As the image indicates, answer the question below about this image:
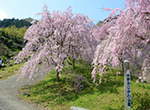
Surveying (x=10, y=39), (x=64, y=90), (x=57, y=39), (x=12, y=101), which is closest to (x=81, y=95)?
(x=64, y=90)

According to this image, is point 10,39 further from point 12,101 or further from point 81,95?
point 81,95

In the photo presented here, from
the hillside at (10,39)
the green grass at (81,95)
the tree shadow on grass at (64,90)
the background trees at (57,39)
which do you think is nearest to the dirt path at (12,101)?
the green grass at (81,95)

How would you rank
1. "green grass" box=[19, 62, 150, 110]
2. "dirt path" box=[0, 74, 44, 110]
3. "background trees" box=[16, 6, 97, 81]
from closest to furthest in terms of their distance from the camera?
"dirt path" box=[0, 74, 44, 110] → "green grass" box=[19, 62, 150, 110] → "background trees" box=[16, 6, 97, 81]

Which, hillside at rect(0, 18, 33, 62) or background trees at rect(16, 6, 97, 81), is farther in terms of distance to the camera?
hillside at rect(0, 18, 33, 62)

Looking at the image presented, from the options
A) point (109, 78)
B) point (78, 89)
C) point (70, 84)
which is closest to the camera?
point (78, 89)

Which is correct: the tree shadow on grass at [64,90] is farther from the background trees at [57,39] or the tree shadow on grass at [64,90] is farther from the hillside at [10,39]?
the hillside at [10,39]

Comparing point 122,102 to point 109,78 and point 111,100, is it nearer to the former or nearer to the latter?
point 111,100

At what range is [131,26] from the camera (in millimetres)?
4824

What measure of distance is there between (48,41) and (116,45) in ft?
19.7

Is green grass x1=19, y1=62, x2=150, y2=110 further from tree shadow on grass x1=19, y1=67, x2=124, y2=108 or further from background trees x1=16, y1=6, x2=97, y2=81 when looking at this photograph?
background trees x1=16, y1=6, x2=97, y2=81

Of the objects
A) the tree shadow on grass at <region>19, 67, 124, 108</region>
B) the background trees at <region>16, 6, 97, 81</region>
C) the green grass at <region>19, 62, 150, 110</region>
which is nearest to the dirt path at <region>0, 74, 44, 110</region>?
the green grass at <region>19, 62, 150, 110</region>

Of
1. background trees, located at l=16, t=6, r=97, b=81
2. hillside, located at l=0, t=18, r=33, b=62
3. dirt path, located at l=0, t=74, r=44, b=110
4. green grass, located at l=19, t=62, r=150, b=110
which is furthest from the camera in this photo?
hillside, located at l=0, t=18, r=33, b=62

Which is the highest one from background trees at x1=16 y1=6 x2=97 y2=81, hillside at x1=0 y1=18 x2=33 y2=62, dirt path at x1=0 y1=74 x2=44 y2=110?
hillside at x1=0 y1=18 x2=33 y2=62

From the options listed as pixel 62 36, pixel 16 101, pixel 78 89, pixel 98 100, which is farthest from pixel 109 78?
pixel 16 101
